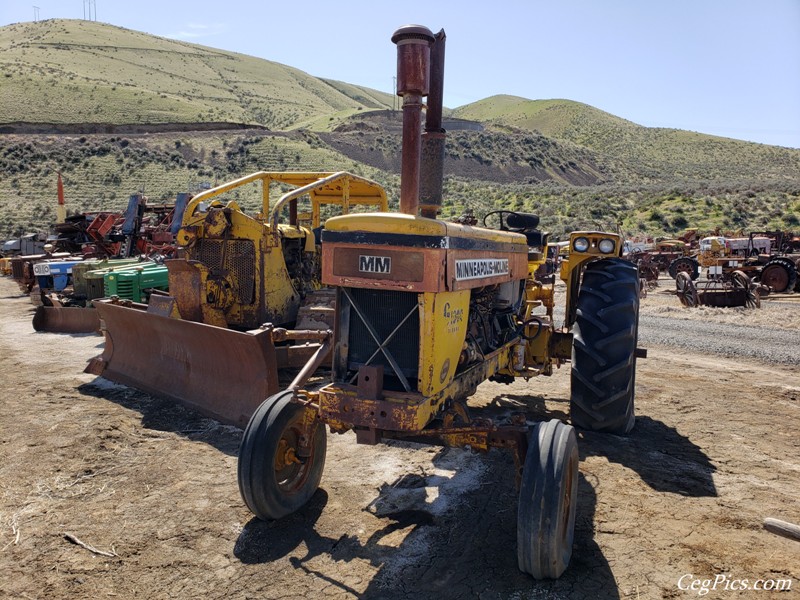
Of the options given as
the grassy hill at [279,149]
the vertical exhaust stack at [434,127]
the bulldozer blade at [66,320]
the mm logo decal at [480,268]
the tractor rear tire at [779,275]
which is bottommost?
the bulldozer blade at [66,320]

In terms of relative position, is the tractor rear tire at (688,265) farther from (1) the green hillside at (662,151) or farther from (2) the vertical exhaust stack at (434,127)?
(1) the green hillside at (662,151)

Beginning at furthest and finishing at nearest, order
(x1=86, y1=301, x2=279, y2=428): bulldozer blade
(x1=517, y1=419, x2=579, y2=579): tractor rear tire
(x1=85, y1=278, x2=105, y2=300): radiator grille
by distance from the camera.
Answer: (x1=85, y1=278, x2=105, y2=300): radiator grille, (x1=86, y1=301, x2=279, y2=428): bulldozer blade, (x1=517, y1=419, x2=579, y2=579): tractor rear tire

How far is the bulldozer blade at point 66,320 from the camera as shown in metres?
10.5

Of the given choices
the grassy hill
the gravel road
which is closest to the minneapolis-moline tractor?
the grassy hill

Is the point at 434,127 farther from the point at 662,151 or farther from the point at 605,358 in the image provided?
the point at 662,151

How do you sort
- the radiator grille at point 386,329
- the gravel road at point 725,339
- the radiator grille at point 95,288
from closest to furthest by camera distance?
the radiator grille at point 386,329, the gravel road at point 725,339, the radiator grille at point 95,288

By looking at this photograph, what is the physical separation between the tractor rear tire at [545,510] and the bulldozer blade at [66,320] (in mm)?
9292

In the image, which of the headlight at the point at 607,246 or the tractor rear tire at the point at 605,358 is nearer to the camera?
the tractor rear tire at the point at 605,358

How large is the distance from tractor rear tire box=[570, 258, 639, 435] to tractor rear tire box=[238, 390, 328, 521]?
2.13 meters

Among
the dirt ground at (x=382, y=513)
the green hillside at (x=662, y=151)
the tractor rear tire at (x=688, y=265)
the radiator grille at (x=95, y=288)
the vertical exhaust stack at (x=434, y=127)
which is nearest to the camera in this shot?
the dirt ground at (x=382, y=513)
